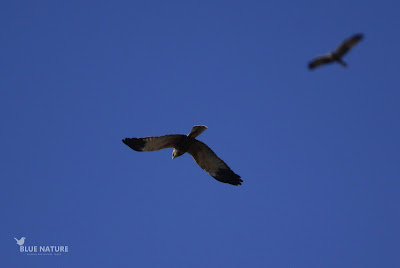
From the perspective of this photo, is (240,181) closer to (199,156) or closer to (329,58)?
(199,156)

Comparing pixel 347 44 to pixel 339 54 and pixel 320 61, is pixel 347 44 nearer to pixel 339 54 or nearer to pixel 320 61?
pixel 339 54

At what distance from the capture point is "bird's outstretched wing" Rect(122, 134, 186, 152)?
1683 centimetres

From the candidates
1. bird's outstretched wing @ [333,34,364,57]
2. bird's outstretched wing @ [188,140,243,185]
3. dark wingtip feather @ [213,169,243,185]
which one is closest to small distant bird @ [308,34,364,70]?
bird's outstretched wing @ [333,34,364,57]

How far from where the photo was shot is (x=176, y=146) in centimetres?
1745

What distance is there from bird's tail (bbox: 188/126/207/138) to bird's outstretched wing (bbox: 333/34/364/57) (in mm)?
4499

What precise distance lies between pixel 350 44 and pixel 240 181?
596cm

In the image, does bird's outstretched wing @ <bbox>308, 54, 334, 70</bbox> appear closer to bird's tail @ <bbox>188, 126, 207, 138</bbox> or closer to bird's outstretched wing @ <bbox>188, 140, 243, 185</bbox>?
bird's tail @ <bbox>188, 126, 207, 138</bbox>

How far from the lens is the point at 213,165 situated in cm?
1806

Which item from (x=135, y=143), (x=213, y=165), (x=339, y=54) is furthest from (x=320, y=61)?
(x=135, y=143)

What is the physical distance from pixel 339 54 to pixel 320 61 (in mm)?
541

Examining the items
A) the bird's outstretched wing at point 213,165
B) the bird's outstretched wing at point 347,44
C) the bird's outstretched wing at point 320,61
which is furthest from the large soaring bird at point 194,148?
the bird's outstretched wing at point 347,44

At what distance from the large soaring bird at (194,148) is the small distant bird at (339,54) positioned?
12.9 ft

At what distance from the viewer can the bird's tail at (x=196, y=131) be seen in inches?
667

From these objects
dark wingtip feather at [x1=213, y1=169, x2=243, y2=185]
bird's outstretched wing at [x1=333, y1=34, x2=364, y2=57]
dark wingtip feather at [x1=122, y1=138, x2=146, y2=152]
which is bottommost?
dark wingtip feather at [x1=213, y1=169, x2=243, y2=185]
